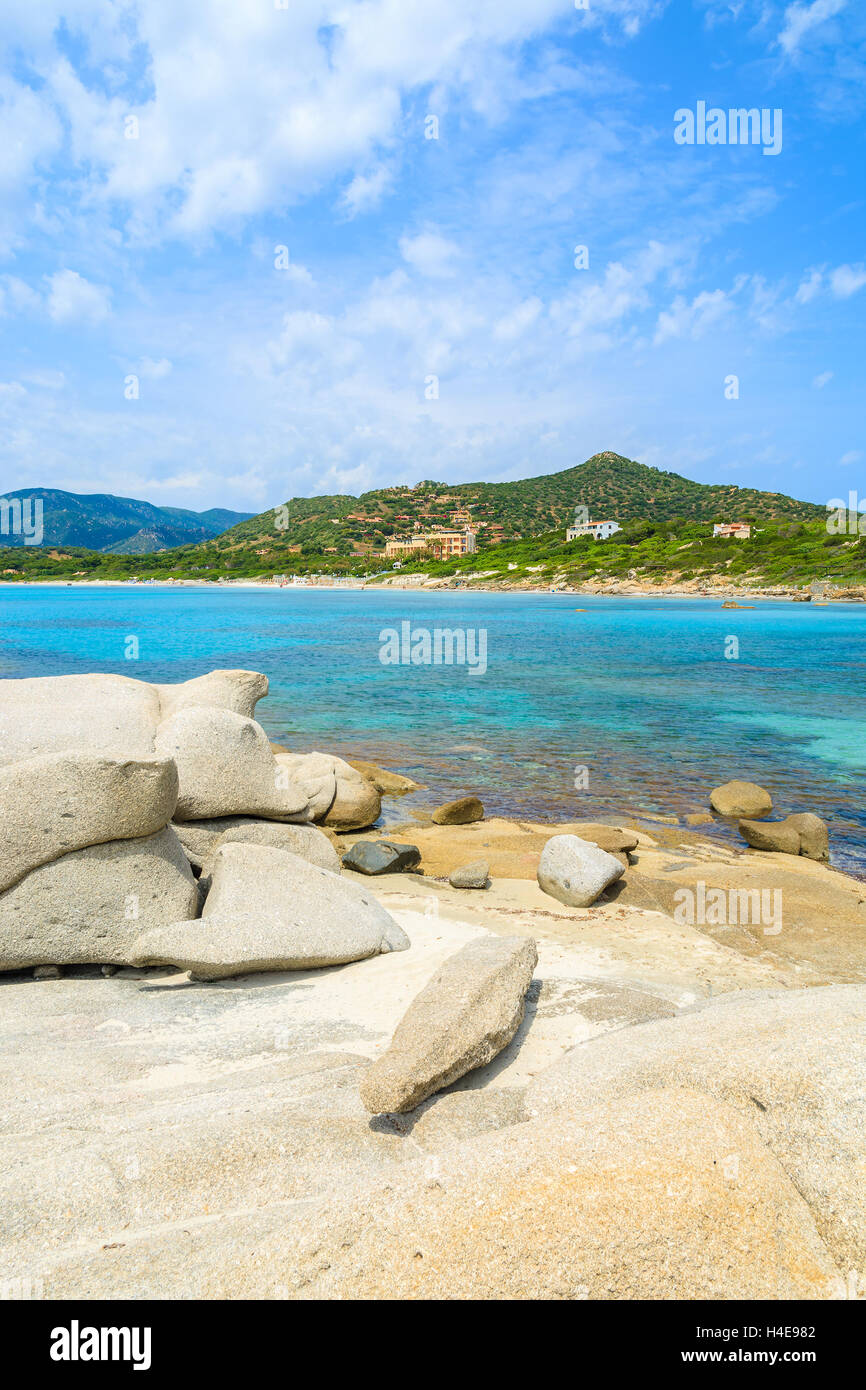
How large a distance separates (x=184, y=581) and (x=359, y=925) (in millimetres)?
170132

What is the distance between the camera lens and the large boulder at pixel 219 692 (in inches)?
367

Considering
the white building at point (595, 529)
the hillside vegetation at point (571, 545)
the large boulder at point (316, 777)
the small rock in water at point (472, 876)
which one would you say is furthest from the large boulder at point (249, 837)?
the white building at point (595, 529)

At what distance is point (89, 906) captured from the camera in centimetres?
634

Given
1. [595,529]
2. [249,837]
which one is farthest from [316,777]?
[595,529]

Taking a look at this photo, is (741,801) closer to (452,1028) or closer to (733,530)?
(452,1028)

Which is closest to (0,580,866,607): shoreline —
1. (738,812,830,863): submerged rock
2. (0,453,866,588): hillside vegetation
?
(0,453,866,588): hillside vegetation

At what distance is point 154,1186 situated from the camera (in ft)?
11.0

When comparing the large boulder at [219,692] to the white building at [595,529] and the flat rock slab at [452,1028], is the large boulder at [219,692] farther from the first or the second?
the white building at [595,529]

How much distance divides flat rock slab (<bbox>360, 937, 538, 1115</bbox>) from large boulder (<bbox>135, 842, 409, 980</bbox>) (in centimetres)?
153

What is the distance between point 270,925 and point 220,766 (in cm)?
255

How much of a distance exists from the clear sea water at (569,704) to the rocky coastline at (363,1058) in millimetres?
5829

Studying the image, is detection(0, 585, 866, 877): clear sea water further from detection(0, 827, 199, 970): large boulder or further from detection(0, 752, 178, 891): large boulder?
detection(0, 752, 178, 891): large boulder
